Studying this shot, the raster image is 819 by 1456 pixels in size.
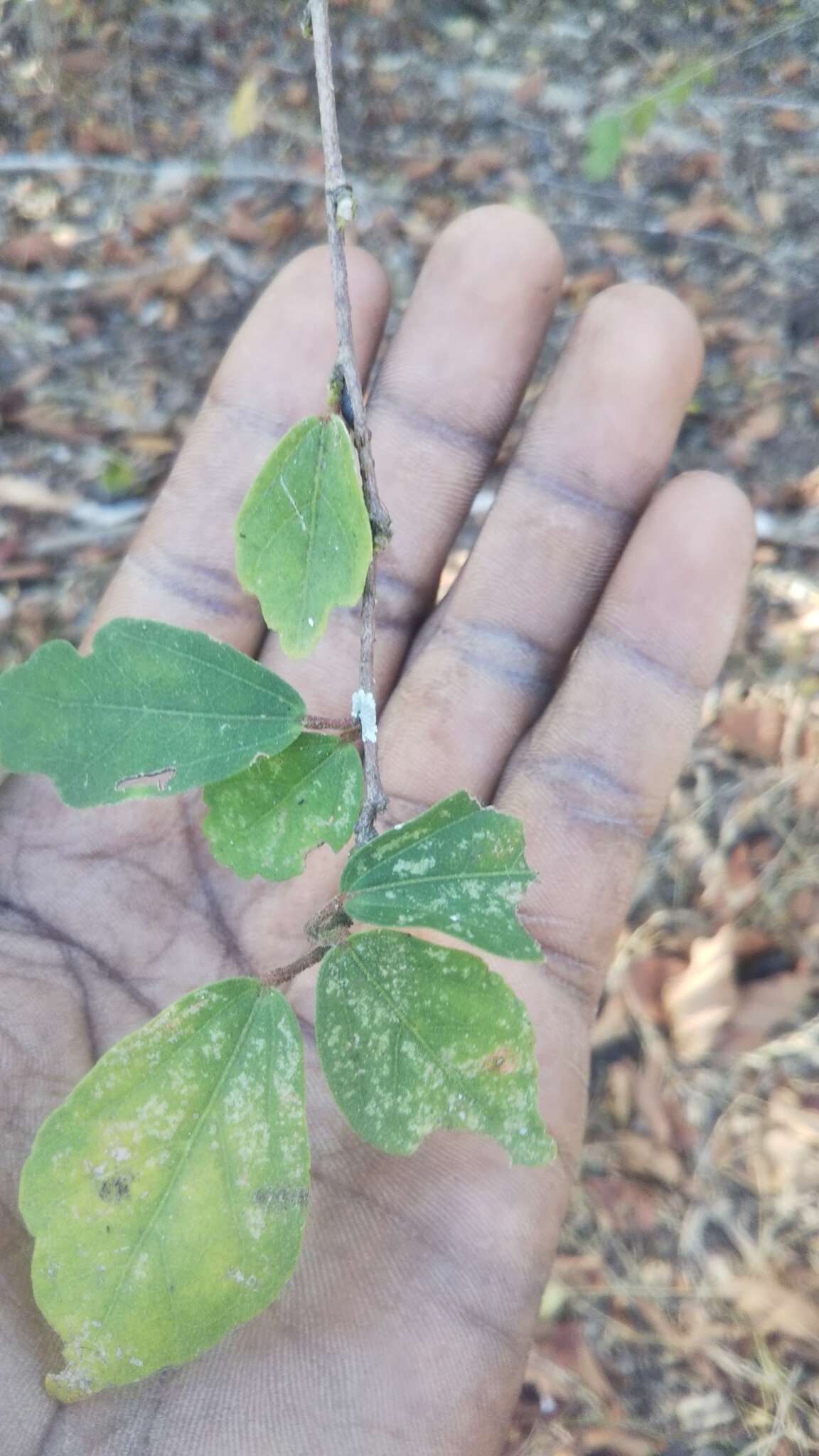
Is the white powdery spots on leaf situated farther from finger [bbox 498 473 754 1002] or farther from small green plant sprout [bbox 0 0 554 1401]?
finger [bbox 498 473 754 1002]

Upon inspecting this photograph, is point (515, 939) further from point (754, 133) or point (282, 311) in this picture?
point (754, 133)

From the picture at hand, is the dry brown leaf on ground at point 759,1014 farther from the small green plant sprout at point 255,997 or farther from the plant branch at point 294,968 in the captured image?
the plant branch at point 294,968

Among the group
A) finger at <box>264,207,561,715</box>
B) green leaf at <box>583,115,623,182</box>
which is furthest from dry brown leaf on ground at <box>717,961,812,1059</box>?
green leaf at <box>583,115,623,182</box>

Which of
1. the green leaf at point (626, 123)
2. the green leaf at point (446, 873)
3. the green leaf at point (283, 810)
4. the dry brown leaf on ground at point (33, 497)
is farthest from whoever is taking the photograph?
the dry brown leaf on ground at point (33, 497)

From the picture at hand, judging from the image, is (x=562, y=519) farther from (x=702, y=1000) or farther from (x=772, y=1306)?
(x=772, y=1306)

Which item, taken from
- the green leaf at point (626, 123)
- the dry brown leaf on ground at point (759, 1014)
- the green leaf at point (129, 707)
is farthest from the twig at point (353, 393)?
the dry brown leaf on ground at point (759, 1014)
